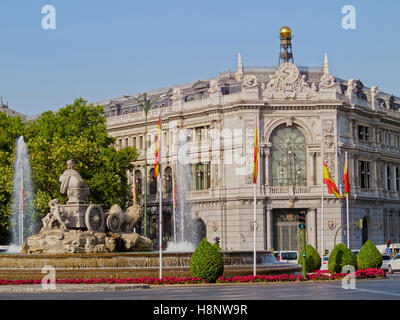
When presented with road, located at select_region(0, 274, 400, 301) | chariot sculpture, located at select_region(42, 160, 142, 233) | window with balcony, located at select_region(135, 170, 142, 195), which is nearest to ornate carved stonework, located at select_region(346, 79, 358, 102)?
window with balcony, located at select_region(135, 170, 142, 195)

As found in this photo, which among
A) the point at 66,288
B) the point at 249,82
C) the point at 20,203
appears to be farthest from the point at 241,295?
the point at 249,82

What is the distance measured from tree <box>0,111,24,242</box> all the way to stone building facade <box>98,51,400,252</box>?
731 inches

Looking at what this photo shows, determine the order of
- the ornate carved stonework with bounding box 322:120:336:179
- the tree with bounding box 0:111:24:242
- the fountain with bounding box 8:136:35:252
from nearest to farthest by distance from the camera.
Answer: the fountain with bounding box 8:136:35:252 < the tree with bounding box 0:111:24:242 < the ornate carved stonework with bounding box 322:120:336:179

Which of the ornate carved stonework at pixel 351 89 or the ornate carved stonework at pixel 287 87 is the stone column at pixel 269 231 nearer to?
the ornate carved stonework at pixel 287 87

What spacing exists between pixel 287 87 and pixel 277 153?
626 centimetres

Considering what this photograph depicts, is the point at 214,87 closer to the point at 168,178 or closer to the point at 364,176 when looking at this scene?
the point at 168,178

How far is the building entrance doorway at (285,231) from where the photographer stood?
250ft

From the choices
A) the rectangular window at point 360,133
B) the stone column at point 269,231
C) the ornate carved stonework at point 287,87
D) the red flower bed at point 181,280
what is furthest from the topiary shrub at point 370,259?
the rectangular window at point 360,133

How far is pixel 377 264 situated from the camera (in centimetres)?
4419

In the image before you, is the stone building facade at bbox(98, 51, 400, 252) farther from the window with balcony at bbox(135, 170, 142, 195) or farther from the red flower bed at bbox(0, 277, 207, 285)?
the red flower bed at bbox(0, 277, 207, 285)

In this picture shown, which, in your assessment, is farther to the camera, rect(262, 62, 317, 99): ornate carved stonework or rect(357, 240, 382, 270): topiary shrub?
rect(262, 62, 317, 99): ornate carved stonework

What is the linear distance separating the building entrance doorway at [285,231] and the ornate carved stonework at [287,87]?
10.7 m

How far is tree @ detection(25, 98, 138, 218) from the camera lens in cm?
6381
